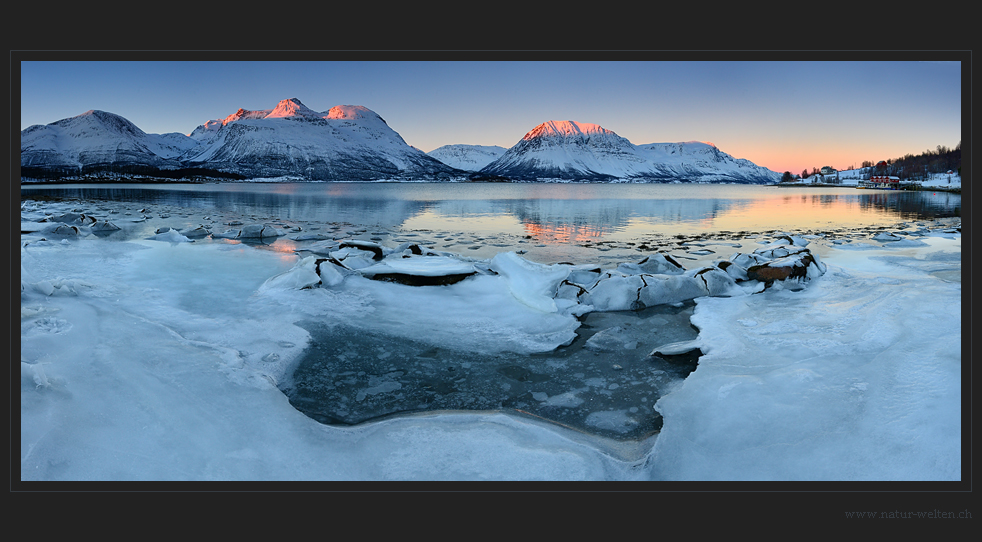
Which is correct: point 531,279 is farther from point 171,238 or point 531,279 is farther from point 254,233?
point 171,238

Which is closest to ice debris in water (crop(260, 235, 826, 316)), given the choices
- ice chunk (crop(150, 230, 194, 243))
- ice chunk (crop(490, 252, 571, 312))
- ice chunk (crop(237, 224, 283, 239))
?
ice chunk (crop(490, 252, 571, 312))

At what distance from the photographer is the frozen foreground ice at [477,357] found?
9.15 ft

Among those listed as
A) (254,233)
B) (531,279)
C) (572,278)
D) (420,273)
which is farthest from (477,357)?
(254,233)

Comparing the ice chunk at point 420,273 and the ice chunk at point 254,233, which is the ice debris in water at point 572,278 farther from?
the ice chunk at point 254,233

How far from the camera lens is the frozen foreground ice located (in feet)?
9.15

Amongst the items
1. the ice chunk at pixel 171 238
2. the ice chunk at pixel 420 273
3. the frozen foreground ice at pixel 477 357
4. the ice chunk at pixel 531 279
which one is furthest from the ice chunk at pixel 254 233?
the ice chunk at pixel 531 279

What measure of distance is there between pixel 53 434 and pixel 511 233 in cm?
1546

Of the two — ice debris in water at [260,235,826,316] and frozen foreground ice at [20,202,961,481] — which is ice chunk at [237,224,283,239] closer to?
frozen foreground ice at [20,202,961,481]

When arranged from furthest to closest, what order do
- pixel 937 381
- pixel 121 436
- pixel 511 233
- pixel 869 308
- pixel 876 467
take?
pixel 511 233 < pixel 869 308 < pixel 937 381 < pixel 121 436 < pixel 876 467

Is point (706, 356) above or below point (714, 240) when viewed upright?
below

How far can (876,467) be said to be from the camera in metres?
2.59
